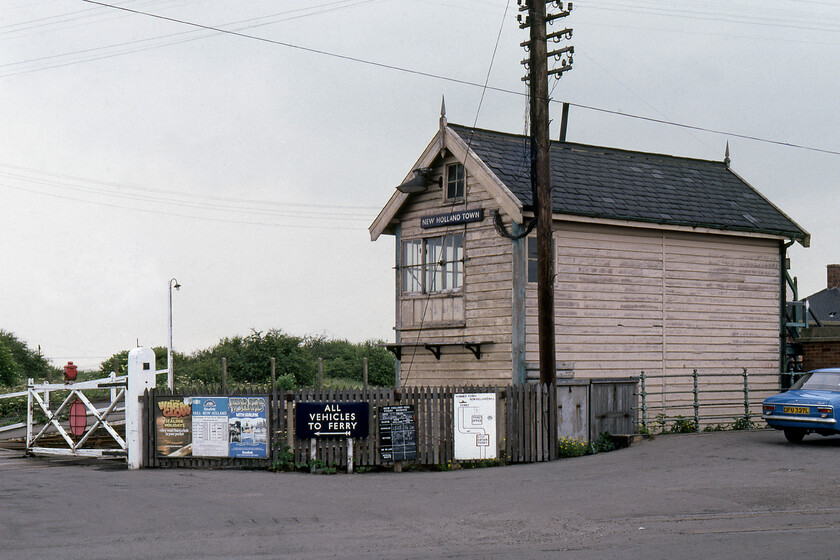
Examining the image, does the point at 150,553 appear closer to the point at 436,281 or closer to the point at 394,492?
the point at 394,492

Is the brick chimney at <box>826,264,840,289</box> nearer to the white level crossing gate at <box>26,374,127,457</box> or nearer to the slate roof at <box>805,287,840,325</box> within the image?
the slate roof at <box>805,287,840,325</box>

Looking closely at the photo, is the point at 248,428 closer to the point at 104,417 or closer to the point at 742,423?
the point at 104,417

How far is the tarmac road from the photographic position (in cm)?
1002

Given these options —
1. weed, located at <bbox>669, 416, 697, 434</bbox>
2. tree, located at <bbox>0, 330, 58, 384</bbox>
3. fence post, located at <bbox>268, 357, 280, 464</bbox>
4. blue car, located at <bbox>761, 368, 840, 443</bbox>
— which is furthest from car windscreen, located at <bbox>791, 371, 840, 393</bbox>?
tree, located at <bbox>0, 330, 58, 384</bbox>

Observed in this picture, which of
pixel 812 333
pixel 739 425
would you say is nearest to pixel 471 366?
pixel 739 425

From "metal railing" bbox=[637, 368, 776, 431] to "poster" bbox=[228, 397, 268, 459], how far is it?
29.6ft

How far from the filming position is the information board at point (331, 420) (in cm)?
1805

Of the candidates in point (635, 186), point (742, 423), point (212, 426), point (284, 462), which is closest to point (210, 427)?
point (212, 426)

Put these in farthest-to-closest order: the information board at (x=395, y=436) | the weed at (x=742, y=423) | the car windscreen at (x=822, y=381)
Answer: the weed at (x=742, y=423) → the car windscreen at (x=822, y=381) → the information board at (x=395, y=436)

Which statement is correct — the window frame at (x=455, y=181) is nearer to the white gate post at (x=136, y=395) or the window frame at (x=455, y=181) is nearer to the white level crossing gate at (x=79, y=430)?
the white gate post at (x=136, y=395)

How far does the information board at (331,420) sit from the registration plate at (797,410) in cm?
874

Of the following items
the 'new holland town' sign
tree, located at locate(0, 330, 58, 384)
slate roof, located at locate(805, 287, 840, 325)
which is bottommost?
tree, located at locate(0, 330, 58, 384)

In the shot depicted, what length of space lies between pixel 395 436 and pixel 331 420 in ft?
4.17

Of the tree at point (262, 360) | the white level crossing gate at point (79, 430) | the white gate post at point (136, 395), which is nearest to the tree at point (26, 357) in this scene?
the tree at point (262, 360)
